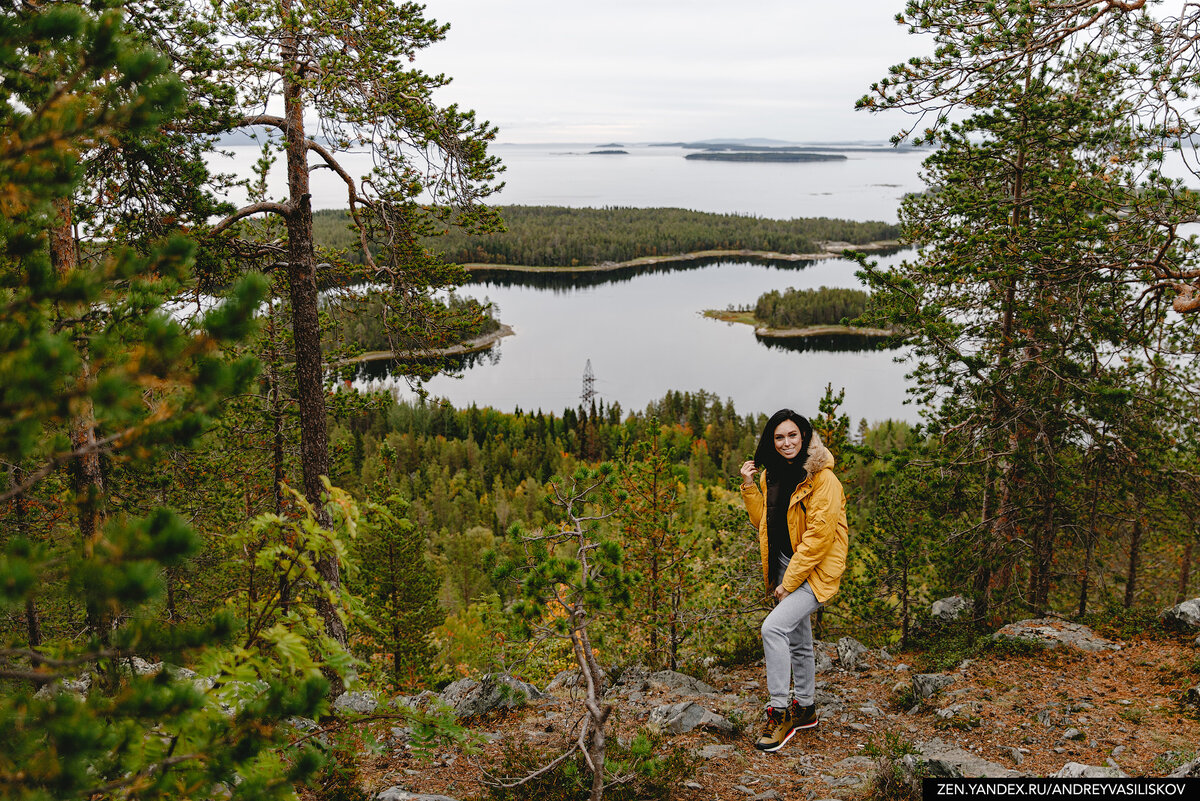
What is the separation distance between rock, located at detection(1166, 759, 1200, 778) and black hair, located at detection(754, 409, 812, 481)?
276cm

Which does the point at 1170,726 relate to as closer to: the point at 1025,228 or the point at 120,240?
the point at 1025,228

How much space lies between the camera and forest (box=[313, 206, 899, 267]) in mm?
147375

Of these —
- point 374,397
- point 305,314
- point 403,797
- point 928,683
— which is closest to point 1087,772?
point 928,683

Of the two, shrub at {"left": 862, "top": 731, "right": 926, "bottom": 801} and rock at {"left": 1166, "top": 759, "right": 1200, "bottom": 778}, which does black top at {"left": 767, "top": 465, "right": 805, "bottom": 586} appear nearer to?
shrub at {"left": 862, "top": 731, "right": 926, "bottom": 801}

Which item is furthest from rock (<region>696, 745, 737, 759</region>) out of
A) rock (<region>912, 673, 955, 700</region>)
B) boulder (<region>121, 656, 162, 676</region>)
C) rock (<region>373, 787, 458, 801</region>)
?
boulder (<region>121, 656, 162, 676</region>)

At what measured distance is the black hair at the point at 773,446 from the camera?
16.2ft

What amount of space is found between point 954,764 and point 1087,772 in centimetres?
75

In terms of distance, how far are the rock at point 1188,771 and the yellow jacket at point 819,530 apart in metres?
2.14

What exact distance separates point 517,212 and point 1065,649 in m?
178

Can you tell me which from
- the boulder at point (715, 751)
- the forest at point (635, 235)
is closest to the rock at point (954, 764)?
the boulder at point (715, 751)

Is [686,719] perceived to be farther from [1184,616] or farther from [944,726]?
[1184,616]

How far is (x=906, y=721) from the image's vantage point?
5969 mm

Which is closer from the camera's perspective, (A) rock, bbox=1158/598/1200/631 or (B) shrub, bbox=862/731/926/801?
(B) shrub, bbox=862/731/926/801

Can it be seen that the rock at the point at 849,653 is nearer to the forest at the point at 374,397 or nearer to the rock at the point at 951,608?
the forest at the point at 374,397
